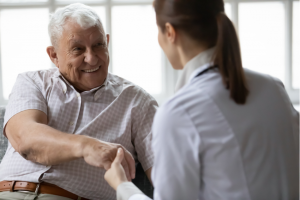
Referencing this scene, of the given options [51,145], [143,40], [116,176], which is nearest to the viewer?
[116,176]

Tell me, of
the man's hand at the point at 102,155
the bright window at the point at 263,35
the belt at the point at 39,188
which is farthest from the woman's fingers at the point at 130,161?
the bright window at the point at 263,35

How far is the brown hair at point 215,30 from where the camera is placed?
2.90 feet

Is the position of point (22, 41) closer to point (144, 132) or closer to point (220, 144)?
point (144, 132)

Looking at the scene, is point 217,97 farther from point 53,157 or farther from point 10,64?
point 10,64

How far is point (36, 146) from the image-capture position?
4.92ft

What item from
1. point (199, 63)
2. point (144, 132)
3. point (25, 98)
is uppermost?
point (199, 63)

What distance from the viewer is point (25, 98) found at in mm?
1702

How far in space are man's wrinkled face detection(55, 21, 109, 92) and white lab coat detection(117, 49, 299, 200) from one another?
3.15ft

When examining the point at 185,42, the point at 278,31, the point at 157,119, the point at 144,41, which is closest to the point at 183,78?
the point at 185,42

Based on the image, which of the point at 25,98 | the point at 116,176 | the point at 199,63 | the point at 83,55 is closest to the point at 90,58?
the point at 83,55

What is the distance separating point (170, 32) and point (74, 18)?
920 millimetres

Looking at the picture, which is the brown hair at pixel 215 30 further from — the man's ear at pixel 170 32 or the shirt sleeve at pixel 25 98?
the shirt sleeve at pixel 25 98

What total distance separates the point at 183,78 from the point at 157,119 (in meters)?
0.22

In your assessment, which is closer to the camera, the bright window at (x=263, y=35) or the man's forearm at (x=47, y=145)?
the man's forearm at (x=47, y=145)
